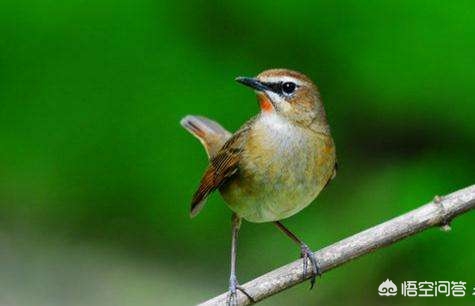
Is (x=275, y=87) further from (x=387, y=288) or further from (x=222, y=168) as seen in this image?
(x=387, y=288)

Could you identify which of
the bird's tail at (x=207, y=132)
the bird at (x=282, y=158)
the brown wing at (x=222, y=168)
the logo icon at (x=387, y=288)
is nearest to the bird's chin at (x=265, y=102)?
the bird at (x=282, y=158)

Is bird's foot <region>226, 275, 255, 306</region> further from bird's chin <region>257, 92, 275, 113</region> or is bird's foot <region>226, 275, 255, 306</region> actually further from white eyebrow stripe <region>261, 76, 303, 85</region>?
white eyebrow stripe <region>261, 76, 303, 85</region>

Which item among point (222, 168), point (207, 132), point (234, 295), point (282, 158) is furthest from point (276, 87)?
point (207, 132)

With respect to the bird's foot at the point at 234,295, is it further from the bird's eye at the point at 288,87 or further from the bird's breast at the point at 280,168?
the bird's eye at the point at 288,87

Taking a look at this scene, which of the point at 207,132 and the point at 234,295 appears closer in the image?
the point at 234,295

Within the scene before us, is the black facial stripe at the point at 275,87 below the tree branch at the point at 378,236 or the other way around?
the other way around

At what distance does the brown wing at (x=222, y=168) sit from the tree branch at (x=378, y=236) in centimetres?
67

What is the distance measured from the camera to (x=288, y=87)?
5.39 metres

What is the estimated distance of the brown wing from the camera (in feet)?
18.9

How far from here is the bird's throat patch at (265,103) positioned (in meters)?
5.38

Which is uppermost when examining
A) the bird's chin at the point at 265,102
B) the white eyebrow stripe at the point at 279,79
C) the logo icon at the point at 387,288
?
the logo icon at the point at 387,288

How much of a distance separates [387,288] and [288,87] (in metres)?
2.32

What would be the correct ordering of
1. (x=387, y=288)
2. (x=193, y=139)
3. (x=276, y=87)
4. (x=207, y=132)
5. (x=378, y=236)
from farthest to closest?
(x=193, y=139) < (x=387, y=288) < (x=207, y=132) < (x=276, y=87) < (x=378, y=236)

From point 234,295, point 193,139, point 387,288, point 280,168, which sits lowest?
point 234,295
